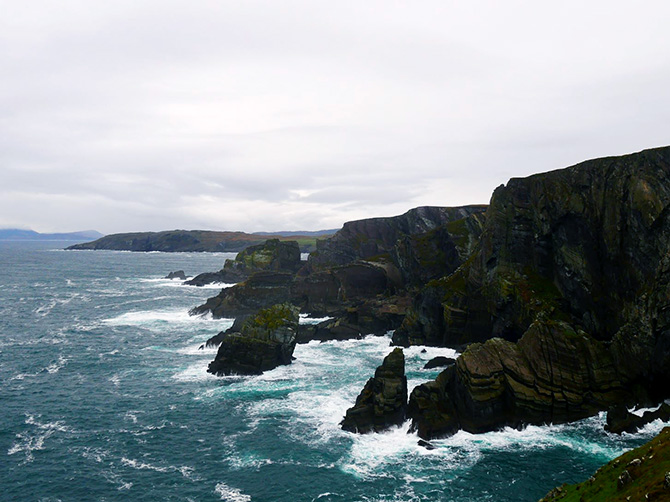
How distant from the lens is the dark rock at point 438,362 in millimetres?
67125

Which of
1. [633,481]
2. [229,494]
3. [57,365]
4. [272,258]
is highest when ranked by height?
[272,258]

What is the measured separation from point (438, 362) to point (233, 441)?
33.2 m

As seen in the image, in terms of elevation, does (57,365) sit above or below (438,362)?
above

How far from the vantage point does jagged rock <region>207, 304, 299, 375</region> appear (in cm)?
6769

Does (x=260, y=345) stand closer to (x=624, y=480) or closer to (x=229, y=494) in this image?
(x=229, y=494)

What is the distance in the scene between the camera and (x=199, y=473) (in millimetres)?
39969

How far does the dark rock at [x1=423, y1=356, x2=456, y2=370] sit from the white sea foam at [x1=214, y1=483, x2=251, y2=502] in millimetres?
36274

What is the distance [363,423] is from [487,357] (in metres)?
14.8

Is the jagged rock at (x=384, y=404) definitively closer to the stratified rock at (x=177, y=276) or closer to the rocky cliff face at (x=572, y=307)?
the rocky cliff face at (x=572, y=307)

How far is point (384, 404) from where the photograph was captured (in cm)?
4775

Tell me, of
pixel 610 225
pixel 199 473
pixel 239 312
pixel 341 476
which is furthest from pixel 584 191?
pixel 239 312

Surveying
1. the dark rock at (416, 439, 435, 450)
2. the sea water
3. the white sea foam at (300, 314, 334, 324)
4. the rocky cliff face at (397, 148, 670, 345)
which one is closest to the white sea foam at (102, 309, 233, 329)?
the white sea foam at (300, 314, 334, 324)

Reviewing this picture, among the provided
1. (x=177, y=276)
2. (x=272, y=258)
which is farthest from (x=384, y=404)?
(x=177, y=276)

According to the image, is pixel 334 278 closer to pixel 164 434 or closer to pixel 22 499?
pixel 164 434
